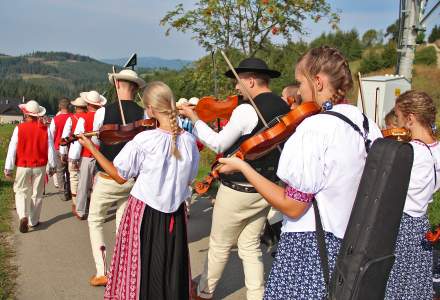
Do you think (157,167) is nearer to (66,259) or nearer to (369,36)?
(66,259)

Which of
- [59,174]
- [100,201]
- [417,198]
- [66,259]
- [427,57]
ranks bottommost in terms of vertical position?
[66,259]

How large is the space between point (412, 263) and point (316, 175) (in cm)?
144

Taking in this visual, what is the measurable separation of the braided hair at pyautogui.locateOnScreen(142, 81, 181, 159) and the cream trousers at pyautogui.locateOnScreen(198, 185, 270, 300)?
589 millimetres

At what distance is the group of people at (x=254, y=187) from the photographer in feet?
5.87

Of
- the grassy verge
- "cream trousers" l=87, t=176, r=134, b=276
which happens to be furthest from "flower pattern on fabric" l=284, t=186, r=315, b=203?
the grassy verge

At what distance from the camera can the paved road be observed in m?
4.05

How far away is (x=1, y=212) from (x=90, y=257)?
2684 millimetres

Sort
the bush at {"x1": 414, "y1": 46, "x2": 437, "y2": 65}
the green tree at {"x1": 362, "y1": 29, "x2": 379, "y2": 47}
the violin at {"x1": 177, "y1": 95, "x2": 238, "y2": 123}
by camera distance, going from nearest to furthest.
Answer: the violin at {"x1": 177, "y1": 95, "x2": 238, "y2": 123}, the bush at {"x1": 414, "y1": 46, "x2": 437, "y2": 65}, the green tree at {"x1": 362, "y1": 29, "x2": 379, "y2": 47}

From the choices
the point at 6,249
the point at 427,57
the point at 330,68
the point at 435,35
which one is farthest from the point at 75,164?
the point at 435,35

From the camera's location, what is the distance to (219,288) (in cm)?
414

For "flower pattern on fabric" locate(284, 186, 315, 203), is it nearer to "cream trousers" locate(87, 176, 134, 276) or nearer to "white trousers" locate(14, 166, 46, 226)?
"cream trousers" locate(87, 176, 134, 276)

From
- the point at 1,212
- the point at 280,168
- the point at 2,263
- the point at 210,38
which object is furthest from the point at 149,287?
the point at 210,38

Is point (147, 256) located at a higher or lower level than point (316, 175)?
lower

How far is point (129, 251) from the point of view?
3.15m
